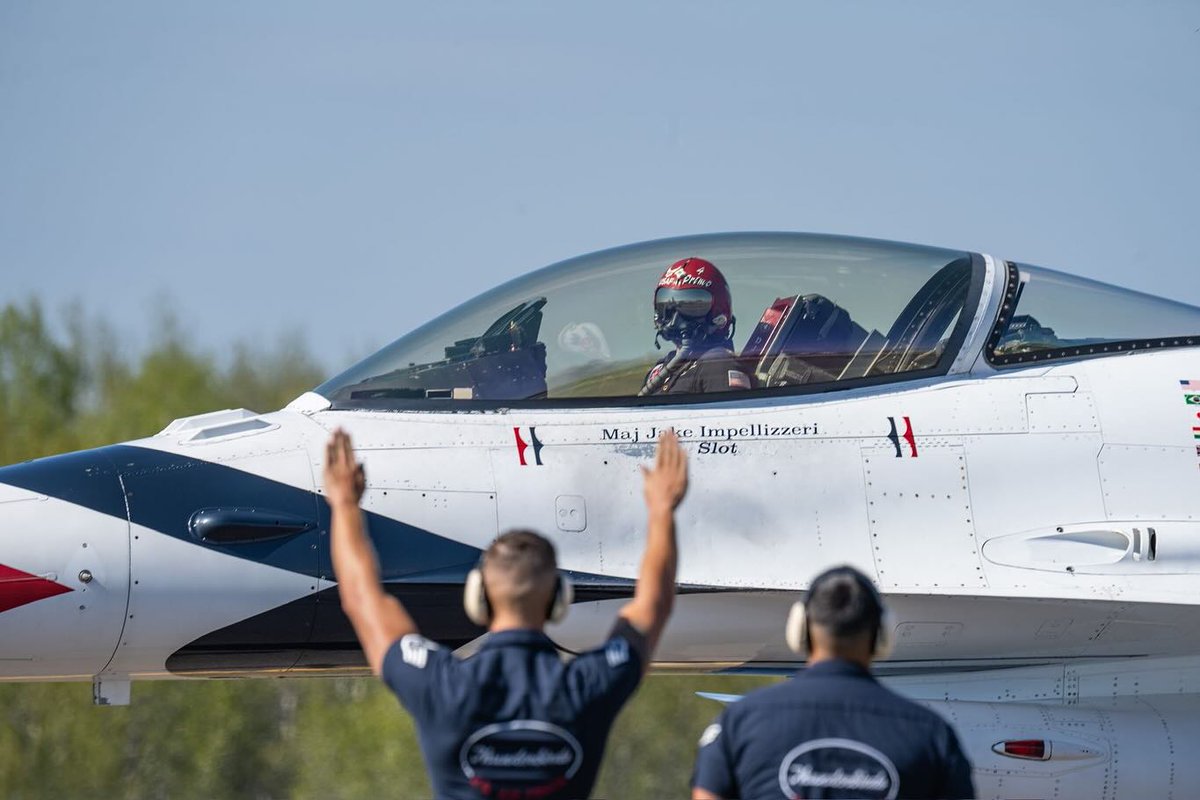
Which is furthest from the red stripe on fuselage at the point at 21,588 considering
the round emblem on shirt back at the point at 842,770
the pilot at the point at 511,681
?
the round emblem on shirt back at the point at 842,770

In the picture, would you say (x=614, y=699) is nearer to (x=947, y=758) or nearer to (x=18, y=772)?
(x=947, y=758)

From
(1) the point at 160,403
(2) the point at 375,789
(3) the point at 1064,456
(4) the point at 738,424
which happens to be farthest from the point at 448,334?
(1) the point at 160,403

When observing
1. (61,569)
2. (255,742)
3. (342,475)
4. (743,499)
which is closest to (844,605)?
(342,475)

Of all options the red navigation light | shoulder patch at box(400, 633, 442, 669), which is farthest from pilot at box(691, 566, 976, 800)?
the red navigation light

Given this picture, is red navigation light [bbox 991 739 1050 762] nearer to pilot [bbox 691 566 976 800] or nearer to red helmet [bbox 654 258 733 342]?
red helmet [bbox 654 258 733 342]

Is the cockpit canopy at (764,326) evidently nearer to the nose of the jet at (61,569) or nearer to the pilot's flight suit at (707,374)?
the pilot's flight suit at (707,374)

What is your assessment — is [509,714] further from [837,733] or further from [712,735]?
[837,733]

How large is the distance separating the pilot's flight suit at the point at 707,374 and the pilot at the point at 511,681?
3707 millimetres

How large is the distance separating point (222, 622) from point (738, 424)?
8.49 ft

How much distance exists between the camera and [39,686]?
96.5 feet

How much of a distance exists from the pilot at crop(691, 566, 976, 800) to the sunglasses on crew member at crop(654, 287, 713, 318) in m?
4.09

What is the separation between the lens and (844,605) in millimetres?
4262

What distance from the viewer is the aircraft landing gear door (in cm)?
775

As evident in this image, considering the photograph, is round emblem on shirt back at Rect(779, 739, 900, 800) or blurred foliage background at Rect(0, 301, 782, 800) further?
blurred foliage background at Rect(0, 301, 782, 800)
